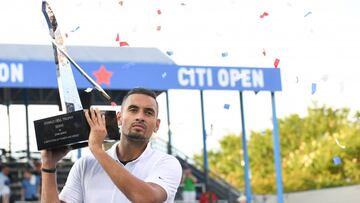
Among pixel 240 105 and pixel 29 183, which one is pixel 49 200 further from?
pixel 240 105

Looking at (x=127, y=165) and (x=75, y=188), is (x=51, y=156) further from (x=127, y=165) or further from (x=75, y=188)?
(x=127, y=165)

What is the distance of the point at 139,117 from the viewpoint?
331cm

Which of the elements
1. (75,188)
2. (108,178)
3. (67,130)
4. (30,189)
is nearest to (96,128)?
(67,130)

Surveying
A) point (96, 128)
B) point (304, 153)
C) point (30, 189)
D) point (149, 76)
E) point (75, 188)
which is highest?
point (149, 76)

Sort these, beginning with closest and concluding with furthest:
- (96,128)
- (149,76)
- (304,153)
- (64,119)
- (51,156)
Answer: (96,128) < (64,119) < (51,156) < (149,76) < (304,153)

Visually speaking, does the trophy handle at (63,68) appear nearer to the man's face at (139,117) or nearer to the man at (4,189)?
the man's face at (139,117)

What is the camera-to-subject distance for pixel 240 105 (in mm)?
18656

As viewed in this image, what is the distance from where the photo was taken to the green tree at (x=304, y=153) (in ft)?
118

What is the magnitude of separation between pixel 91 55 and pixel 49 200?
1693 cm

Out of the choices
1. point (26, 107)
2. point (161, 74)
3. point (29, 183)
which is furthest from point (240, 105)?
point (26, 107)

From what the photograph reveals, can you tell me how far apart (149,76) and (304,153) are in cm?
3058

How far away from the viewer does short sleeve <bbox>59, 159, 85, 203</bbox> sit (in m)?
3.46

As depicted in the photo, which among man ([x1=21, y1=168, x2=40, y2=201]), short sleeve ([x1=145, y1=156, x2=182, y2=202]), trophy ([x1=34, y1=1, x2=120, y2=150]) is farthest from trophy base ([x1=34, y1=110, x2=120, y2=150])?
man ([x1=21, y1=168, x2=40, y2=201])

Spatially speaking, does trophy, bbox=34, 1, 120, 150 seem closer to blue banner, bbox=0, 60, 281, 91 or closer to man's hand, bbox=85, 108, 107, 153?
man's hand, bbox=85, 108, 107, 153
